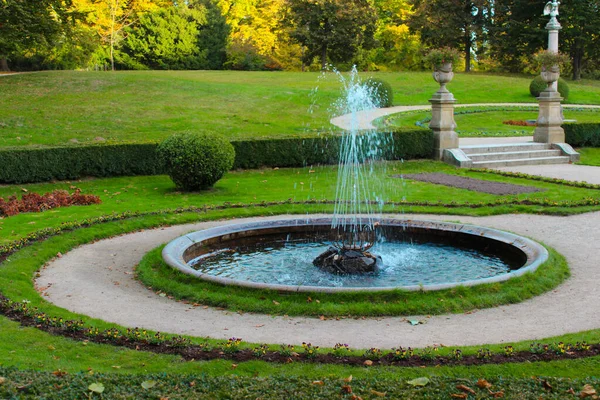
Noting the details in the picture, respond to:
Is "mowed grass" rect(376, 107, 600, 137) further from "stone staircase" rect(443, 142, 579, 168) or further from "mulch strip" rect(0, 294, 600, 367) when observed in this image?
"mulch strip" rect(0, 294, 600, 367)

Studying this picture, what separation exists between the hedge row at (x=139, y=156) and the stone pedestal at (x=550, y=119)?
13.9 ft

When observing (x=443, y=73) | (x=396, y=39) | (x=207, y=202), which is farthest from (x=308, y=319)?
(x=396, y=39)

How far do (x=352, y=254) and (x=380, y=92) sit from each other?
22.2 metres

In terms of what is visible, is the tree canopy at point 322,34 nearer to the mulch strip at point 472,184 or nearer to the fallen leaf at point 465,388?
the mulch strip at point 472,184

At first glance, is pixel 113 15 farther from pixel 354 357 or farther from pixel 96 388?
pixel 96 388

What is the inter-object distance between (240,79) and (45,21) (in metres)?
12.5

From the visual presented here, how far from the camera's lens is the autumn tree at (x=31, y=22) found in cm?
2372

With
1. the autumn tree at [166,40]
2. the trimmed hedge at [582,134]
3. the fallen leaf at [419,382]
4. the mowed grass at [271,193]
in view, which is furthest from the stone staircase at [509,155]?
the autumn tree at [166,40]

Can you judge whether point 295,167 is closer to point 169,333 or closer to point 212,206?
point 212,206

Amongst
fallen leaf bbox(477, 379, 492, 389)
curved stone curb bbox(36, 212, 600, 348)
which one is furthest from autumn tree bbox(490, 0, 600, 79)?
fallen leaf bbox(477, 379, 492, 389)

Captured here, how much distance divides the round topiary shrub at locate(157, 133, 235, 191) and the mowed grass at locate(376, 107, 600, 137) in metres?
11.1

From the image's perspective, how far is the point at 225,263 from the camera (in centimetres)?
975

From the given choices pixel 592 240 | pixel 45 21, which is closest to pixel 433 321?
pixel 592 240

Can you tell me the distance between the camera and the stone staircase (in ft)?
65.2
